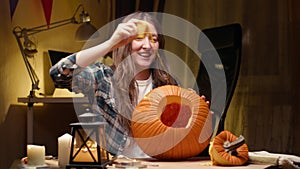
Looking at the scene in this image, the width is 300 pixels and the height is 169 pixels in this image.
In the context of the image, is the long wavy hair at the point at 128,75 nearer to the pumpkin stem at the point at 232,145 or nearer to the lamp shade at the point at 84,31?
the pumpkin stem at the point at 232,145

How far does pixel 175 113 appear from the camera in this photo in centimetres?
115

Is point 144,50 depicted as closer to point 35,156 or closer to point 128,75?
point 128,75

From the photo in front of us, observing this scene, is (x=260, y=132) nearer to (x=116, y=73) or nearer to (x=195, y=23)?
(x=195, y=23)

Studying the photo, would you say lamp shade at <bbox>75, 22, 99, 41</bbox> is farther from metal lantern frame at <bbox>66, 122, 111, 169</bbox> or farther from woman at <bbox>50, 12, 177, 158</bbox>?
metal lantern frame at <bbox>66, 122, 111, 169</bbox>

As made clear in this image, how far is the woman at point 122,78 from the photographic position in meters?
1.18

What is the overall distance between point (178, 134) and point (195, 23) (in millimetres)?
1921

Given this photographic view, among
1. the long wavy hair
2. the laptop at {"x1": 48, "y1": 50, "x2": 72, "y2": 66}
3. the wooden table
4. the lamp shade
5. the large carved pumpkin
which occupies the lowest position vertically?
the wooden table

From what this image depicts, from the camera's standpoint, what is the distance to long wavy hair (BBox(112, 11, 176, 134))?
1.32m

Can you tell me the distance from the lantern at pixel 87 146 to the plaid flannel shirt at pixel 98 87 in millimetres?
185

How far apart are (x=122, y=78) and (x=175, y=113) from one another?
283 millimetres

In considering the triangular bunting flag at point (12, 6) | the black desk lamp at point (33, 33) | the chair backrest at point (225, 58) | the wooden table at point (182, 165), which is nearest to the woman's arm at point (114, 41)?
the wooden table at point (182, 165)

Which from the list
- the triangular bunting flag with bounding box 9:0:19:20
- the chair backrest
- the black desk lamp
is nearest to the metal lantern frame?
the chair backrest

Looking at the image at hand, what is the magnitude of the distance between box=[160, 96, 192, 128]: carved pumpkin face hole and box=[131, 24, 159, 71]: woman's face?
0.24 meters

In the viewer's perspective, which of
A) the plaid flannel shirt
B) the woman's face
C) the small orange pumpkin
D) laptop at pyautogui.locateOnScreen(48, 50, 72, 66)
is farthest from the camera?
laptop at pyautogui.locateOnScreen(48, 50, 72, 66)
